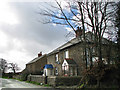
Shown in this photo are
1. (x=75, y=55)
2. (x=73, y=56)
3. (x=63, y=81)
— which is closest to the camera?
(x=63, y=81)

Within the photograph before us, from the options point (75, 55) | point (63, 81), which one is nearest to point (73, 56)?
point (75, 55)

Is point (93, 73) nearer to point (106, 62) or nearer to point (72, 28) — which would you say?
point (106, 62)

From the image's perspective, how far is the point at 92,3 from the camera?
40.6 ft

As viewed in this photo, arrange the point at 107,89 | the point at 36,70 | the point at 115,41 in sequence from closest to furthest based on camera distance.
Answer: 1. the point at 107,89
2. the point at 115,41
3. the point at 36,70

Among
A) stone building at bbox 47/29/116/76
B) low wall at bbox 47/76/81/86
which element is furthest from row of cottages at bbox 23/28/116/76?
low wall at bbox 47/76/81/86

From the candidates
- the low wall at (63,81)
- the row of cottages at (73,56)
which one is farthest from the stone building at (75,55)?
the low wall at (63,81)

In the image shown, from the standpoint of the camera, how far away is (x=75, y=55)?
73.8 feet

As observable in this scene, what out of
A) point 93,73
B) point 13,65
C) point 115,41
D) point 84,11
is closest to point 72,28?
point 84,11

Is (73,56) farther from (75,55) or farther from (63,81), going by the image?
(63,81)

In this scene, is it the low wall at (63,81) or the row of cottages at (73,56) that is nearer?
the row of cottages at (73,56)

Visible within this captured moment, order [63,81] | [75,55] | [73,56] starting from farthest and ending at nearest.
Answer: [73,56]
[75,55]
[63,81]

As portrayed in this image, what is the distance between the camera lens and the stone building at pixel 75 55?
12.0 meters

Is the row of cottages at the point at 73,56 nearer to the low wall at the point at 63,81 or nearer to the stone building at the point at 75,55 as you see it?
the stone building at the point at 75,55

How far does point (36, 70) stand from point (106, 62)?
37.0m
